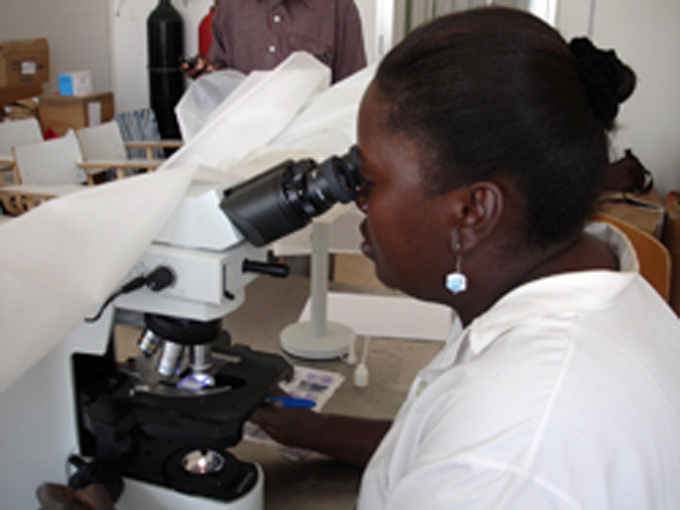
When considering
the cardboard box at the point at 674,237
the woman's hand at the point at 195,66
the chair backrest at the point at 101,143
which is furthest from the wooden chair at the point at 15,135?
the cardboard box at the point at 674,237

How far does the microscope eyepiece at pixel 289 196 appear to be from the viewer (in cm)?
72

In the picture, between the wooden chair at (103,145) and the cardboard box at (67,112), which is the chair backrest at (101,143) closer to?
the wooden chair at (103,145)

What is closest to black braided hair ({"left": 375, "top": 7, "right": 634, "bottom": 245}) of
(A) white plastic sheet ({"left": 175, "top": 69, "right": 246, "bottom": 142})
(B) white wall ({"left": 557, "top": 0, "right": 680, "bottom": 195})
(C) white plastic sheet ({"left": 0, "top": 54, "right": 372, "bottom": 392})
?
(C) white plastic sheet ({"left": 0, "top": 54, "right": 372, "bottom": 392})

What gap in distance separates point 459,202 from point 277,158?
44 centimetres

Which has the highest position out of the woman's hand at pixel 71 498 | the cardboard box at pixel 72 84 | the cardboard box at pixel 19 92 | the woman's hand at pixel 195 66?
the woman's hand at pixel 195 66

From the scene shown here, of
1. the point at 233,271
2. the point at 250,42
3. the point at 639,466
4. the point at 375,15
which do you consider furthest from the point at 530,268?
the point at 375,15

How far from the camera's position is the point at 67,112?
421 centimetres

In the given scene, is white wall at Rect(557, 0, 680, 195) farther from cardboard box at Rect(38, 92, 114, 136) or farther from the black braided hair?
the black braided hair

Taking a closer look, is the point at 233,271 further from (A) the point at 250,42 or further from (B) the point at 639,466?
(A) the point at 250,42

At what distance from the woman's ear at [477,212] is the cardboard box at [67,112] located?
4081 mm

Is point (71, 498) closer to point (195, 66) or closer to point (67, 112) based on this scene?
point (195, 66)

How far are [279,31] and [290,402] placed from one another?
1.67 metres

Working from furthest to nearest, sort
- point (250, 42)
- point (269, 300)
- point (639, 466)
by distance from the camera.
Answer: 1. point (250, 42)
2. point (269, 300)
3. point (639, 466)

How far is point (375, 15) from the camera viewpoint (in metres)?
4.12
